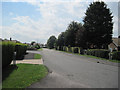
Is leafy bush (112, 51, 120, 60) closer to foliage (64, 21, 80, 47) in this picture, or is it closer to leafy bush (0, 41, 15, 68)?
leafy bush (0, 41, 15, 68)

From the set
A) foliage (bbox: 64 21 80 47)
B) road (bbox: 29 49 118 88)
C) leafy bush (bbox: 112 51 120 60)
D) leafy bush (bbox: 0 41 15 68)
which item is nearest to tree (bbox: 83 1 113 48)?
leafy bush (bbox: 112 51 120 60)

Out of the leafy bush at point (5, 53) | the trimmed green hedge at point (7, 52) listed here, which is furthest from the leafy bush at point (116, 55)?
the leafy bush at point (5, 53)

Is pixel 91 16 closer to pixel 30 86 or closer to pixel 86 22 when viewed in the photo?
pixel 86 22

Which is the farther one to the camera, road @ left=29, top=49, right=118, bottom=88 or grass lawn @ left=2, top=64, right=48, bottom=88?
road @ left=29, top=49, right=118, bottom=88

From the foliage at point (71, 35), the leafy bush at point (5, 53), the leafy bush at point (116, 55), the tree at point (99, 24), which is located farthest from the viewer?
the foliage at point (71, 35)

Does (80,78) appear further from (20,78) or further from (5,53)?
(5,53)

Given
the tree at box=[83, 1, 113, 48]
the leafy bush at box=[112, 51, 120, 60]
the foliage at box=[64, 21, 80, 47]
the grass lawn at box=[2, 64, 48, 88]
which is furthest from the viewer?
the foliage at box=[64, 21, 80, 47]

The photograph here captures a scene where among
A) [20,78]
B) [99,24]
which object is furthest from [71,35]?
[20,78]

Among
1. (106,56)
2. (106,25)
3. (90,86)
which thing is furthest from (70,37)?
(90,86)

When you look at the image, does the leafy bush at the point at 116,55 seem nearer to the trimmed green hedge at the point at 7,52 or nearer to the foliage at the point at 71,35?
the trimmed green hedge at the point at 7,52

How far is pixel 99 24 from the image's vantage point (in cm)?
2658

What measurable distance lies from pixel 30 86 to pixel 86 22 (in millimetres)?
26401

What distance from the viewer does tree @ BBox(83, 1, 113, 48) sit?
2628 cm

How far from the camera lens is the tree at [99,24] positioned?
1035 inches
